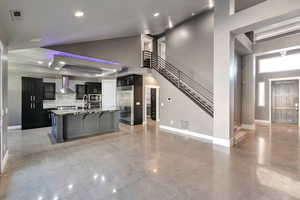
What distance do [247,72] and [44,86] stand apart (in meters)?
10.2

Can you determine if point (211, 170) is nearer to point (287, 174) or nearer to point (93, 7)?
point (287, 174)

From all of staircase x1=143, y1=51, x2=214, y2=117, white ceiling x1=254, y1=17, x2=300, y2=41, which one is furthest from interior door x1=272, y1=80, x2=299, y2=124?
staircase x1=143, y1=51, x2=214, y2=117

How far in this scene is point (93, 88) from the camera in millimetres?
9383

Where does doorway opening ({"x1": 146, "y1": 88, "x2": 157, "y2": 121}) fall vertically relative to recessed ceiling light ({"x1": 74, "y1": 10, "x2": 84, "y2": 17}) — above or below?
below

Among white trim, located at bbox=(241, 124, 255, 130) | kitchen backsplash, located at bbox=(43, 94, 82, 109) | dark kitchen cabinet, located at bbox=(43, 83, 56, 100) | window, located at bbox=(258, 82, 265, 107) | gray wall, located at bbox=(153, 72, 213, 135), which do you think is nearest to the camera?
gray wall, located at bbox=(153, 72, 213, 135)

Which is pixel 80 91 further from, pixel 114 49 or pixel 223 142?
pixel 223 142

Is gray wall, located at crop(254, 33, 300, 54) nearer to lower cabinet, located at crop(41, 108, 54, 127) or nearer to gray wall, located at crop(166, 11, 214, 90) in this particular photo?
gray wall, located at crop(166, 11, 214, 90)

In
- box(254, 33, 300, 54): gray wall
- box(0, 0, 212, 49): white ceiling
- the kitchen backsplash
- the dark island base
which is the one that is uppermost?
box(254, 33, 300, 54): gray wall

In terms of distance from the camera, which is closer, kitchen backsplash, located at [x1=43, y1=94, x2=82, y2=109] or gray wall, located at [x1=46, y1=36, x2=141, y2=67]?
gray wall, located at [x1=46, y1=36, x2=141, y2=67]

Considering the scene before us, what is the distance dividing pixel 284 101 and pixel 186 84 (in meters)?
5.74

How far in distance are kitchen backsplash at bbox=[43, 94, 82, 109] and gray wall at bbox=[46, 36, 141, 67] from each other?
4273 millimetres

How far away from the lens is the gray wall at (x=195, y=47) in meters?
5.69

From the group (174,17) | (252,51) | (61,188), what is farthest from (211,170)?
(252,51)

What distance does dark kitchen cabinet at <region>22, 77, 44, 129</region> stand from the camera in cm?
646
